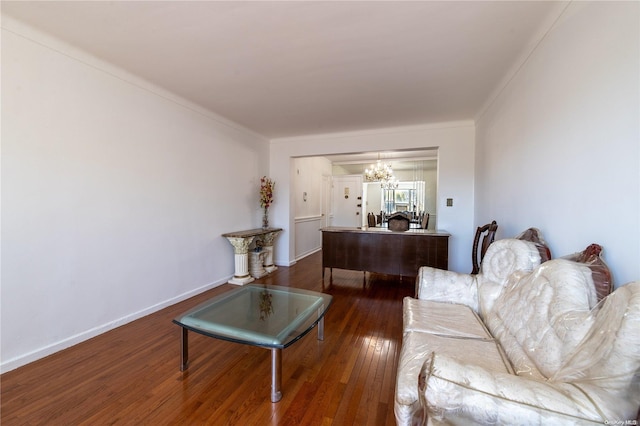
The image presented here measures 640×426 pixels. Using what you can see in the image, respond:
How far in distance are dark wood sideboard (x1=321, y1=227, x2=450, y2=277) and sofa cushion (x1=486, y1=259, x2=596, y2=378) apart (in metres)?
2.10

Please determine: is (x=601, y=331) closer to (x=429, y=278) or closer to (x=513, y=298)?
(x=513, y=298)

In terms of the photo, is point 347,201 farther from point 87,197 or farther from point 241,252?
point 87,197

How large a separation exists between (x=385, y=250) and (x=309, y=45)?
2.76 meters

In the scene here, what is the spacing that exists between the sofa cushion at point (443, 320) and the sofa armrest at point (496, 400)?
0.74m

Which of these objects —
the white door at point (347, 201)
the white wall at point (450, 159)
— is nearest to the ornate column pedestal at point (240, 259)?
the white wall at point (450, 159)

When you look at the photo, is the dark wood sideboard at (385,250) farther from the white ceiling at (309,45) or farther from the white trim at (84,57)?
the white trim at (84,57)

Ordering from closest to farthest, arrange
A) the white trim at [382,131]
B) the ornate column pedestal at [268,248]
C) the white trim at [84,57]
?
the white trim at [84,57] < the white trim at [382,131] < the ornate column pedestal at [268,248]

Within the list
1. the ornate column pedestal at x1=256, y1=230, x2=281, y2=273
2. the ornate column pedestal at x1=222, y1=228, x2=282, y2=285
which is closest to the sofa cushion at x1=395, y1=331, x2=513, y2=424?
the ornate column pedestal at x1=222, y1=228, x2=282, y2=285

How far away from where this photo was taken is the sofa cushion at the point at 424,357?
1.12 meters

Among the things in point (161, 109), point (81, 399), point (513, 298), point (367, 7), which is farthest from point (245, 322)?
point (161, 109)

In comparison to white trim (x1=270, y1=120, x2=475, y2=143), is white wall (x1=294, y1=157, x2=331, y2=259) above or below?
below

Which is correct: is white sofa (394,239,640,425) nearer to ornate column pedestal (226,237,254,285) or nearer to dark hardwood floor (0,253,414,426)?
dark hardwood floor (0,253,414,426)

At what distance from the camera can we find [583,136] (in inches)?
57.6

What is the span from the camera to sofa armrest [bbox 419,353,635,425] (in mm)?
773
